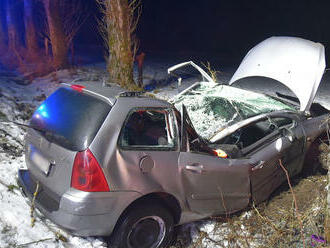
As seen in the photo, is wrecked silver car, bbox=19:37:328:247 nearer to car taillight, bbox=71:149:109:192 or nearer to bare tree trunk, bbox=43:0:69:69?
car taillight, bbox=71:149:109:192

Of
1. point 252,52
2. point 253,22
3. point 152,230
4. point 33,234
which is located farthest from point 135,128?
point 253,22

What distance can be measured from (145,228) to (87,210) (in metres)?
0.67

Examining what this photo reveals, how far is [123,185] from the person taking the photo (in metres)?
2.69

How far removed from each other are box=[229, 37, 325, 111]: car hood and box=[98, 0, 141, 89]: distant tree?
3421 millimetres

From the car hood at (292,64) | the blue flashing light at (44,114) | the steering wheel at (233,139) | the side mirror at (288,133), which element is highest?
the car hood at (292,64)

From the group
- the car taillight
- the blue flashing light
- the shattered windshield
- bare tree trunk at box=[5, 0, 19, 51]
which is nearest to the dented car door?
the shattered windshield

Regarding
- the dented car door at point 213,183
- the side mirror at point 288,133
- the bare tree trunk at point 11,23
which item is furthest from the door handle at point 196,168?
the bare tree trunk at point 11,23

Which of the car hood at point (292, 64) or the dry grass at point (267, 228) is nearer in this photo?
the dry grass at point (267, 228)

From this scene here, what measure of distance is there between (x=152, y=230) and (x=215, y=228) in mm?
822

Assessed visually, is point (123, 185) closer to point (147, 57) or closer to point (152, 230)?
point (152, 230)

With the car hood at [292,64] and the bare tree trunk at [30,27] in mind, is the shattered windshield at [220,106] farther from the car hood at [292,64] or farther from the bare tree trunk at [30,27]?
the bare tree trunk at [30,27]

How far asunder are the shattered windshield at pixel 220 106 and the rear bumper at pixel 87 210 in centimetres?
151

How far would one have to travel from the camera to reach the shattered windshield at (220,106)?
4.00 metres

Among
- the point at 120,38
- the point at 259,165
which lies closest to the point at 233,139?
the point at 259,165
